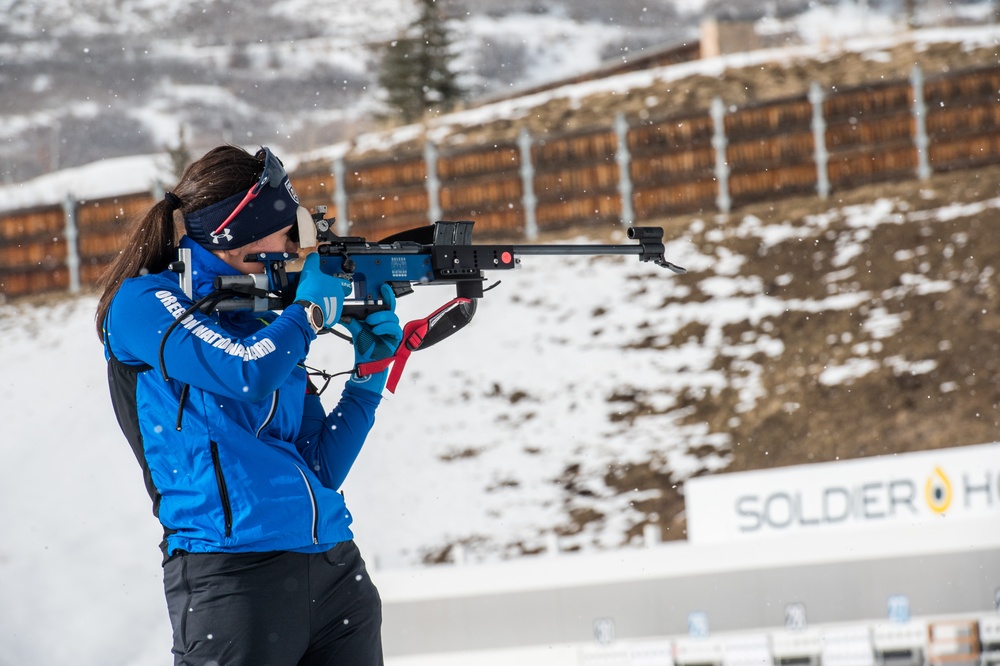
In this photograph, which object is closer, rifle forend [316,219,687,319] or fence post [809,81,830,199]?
rifle forend [316,219,687,319]

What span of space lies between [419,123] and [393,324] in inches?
346

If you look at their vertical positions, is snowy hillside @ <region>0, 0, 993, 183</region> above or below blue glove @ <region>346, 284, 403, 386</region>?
above

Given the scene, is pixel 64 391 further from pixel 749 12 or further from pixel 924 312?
pixel 749 12

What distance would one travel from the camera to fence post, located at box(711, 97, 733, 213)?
874 cm

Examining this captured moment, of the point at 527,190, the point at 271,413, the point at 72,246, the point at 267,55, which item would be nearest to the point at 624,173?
the point at 527,190

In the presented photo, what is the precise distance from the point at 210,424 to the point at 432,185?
7441mm

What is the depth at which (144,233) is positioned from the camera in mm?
1413

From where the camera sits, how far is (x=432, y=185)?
8.61 meters

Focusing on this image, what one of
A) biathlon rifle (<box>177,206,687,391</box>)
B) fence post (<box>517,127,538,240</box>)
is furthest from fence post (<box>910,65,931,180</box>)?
biathlon rifle (<box>177,206,687,391</box>)

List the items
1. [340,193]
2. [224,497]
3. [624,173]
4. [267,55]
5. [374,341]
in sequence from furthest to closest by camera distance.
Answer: [267,55], [624,173], [340,193], [374,341], [224,497]

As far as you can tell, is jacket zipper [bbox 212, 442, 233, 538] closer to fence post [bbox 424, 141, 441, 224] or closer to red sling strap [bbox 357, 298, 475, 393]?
red sling strap [bbox 357, 298, 475, 393]

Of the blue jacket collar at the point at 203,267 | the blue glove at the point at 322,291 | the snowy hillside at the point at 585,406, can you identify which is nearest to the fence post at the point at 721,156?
the snowy hillside at the point at 585,406

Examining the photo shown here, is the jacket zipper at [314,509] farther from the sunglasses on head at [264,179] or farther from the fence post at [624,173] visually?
the fence post at [624,173]

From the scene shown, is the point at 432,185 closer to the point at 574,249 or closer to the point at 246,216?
the point at 574,249
